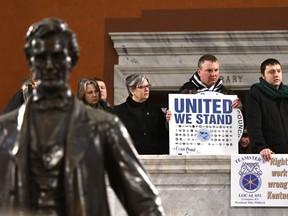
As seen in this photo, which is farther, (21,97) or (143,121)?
(143,121)

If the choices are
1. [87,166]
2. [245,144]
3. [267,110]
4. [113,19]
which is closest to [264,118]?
[267,110]

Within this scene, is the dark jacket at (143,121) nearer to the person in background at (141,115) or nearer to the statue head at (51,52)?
the person in background at (141,115)

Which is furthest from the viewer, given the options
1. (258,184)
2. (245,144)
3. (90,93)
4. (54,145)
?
(245,144)

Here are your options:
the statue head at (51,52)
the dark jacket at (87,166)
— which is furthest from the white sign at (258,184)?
the statue head at (51,52)

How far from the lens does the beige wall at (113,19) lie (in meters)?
12.3

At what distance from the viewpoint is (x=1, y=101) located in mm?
11938

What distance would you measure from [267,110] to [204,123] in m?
0.45

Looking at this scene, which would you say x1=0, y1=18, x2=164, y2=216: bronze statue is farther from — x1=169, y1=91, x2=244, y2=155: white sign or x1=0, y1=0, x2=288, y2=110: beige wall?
x1=0, y1=0, x2=288, y2=110: beige wall

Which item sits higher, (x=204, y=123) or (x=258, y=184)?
(x=204, y=123)

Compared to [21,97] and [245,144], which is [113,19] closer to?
[245,144]

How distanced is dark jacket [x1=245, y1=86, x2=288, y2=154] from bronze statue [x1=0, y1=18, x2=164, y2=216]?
4960 mm

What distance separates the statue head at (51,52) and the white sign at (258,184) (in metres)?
5.29

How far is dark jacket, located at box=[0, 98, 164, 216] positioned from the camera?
3.46 metres

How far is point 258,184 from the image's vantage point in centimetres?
882
